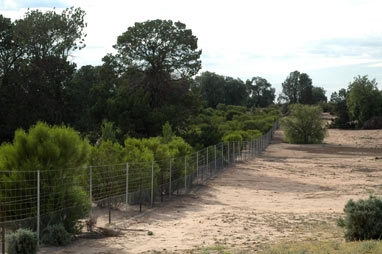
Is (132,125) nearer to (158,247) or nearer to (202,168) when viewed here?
(202,168)

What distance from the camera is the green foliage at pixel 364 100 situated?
338 ft

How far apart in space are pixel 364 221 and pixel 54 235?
6.24m

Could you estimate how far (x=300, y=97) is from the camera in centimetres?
17950

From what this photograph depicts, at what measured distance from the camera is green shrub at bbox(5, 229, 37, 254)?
9.00 meters

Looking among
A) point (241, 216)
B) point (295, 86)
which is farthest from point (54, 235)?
point (295, 86)

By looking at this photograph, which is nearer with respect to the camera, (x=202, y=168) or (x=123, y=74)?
(x=202, y=168)

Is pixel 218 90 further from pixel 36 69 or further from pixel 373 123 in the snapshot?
pixel 36 69

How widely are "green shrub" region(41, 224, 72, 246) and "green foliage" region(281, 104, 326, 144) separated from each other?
6186 cm

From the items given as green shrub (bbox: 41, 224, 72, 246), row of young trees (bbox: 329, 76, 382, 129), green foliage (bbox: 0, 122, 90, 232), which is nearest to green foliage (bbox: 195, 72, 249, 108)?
row of young trees (bbox: 329, 76, 382, 129)

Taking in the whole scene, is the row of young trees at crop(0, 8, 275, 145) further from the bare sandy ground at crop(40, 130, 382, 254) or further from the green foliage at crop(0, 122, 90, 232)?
the green foliage at crop(0, 122, 90, 232)

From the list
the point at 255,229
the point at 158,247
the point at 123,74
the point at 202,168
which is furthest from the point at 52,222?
the point at 123,74

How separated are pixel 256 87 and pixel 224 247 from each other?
184366 mm

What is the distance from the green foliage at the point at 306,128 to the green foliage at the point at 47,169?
60939 mm

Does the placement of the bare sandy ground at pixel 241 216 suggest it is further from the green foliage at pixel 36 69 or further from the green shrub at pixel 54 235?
the green foliage at pixel 36 69
